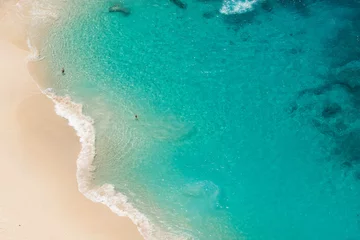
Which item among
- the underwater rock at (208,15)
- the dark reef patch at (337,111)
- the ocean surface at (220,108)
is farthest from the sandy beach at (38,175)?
the underwater rock at (208,15)

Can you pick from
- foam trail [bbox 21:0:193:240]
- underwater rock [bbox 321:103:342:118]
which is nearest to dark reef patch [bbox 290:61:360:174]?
underwater rock [bbox 321:103:342:118]

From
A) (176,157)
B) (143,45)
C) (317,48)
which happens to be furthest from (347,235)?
(143,45)

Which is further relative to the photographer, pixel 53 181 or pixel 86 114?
pixel 86 114

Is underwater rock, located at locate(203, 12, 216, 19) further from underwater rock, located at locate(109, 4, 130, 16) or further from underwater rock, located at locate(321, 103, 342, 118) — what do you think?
underwater rock, located at locate(321, 103, 342, 118)

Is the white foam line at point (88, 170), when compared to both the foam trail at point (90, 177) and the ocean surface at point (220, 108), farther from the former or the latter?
the ocean surface at point (220, 108)

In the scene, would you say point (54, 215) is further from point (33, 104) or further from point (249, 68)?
point (249, 68)
